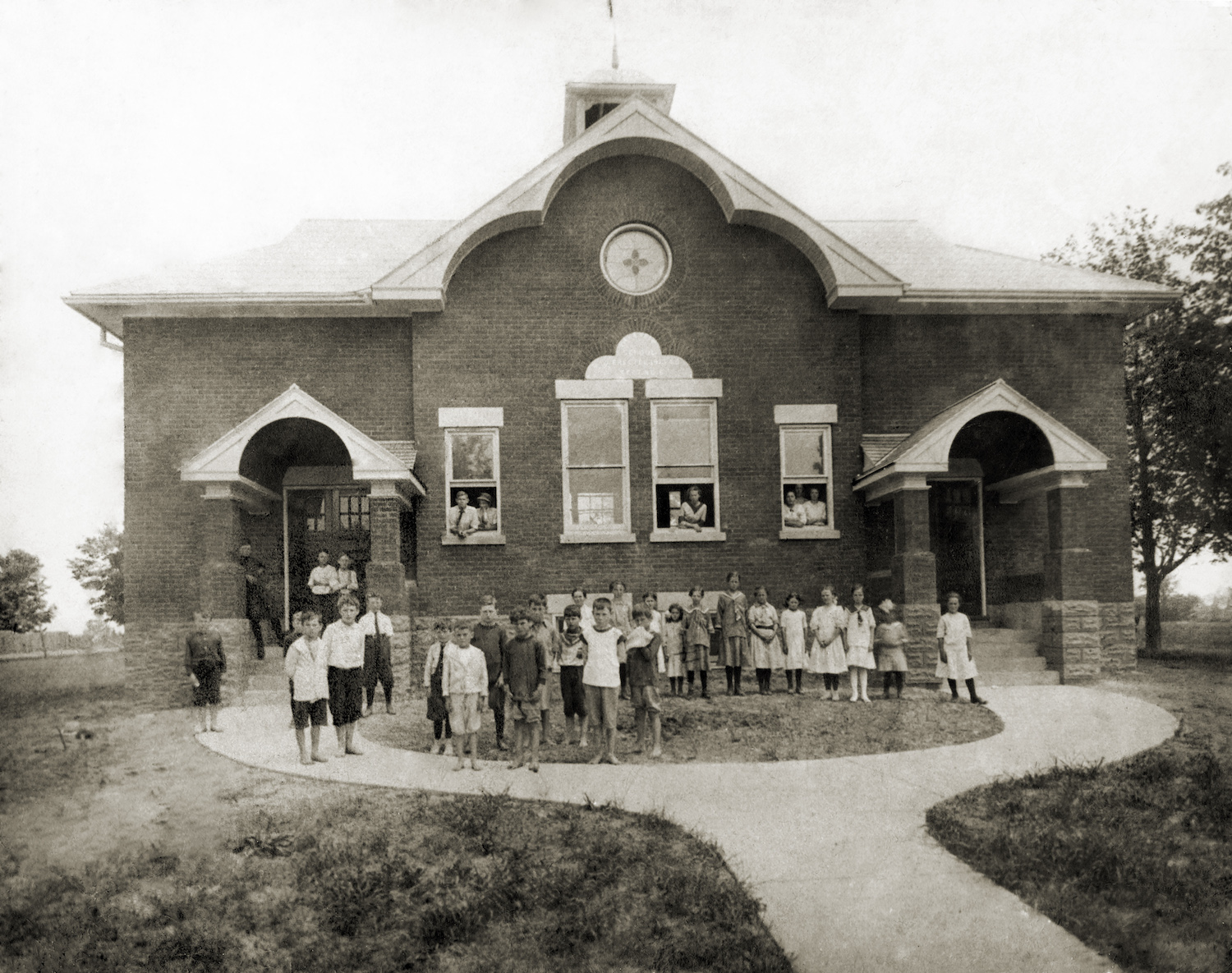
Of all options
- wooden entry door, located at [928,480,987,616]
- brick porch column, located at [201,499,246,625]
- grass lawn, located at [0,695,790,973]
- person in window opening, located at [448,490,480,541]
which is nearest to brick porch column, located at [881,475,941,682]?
wooden entry door, located at [928,480,987,616]

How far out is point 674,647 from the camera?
45.4ft

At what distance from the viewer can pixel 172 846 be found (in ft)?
23.9

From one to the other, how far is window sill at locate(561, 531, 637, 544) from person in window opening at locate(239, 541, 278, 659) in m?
4.31

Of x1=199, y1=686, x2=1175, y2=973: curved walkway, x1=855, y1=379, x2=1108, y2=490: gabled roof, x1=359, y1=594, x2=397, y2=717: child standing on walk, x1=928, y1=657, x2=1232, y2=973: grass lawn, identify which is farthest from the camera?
x1=855, y1=379, x2=1108, y2=490: gabled roof

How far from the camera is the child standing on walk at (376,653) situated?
39.1 feet

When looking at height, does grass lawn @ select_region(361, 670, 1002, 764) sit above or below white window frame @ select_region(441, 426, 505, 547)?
below

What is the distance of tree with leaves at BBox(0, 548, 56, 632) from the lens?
7.60 metres

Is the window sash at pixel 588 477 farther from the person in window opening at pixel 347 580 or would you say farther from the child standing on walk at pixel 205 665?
the child standing on walk at pixel 205 665

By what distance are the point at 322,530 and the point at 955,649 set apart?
9.48m

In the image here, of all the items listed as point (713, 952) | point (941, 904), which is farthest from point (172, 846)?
point (941, 904)

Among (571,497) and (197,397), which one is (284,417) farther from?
(571,497)

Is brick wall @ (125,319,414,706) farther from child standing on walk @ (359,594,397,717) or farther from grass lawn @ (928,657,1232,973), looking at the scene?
grass lawn @ (928,657,1232,973)

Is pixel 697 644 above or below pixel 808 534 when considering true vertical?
below

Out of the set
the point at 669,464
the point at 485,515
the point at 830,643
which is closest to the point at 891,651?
the point at 830,643
